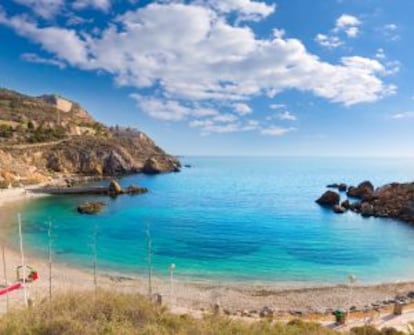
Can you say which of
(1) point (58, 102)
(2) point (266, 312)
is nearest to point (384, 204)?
(2) point (266, 312)

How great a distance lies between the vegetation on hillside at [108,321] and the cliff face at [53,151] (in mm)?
72268

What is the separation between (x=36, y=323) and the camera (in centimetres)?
1000

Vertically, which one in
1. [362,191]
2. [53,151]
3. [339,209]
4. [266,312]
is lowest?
[266,312]

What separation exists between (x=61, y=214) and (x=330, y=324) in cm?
4574

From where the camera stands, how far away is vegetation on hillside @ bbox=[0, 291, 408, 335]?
9578 millimetres

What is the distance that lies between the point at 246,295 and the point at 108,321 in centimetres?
1583

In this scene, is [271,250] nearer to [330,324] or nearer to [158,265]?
[158,265]

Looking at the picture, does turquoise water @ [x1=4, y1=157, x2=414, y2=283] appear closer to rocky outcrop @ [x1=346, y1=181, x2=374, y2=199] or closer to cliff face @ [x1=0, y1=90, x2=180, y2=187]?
rocky outcrop @ [x1=346, y1=181, x2=374, y2=199]

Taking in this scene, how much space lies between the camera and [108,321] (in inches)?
403

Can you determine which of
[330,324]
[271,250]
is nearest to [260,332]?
[330,324]

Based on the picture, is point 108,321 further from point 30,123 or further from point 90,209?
point 30,123

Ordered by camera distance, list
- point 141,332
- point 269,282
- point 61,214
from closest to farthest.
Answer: point 141,332 → point 269,282 → point 61,214

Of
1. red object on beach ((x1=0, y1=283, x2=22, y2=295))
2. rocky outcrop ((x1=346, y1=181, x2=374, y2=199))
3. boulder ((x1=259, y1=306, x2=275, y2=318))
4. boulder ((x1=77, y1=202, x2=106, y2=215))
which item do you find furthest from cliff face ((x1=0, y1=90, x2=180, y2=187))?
rocky outcrop ((x1=346, y1=181, x2=374, y2=199))

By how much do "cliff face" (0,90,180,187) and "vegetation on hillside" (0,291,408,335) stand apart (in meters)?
72.3
